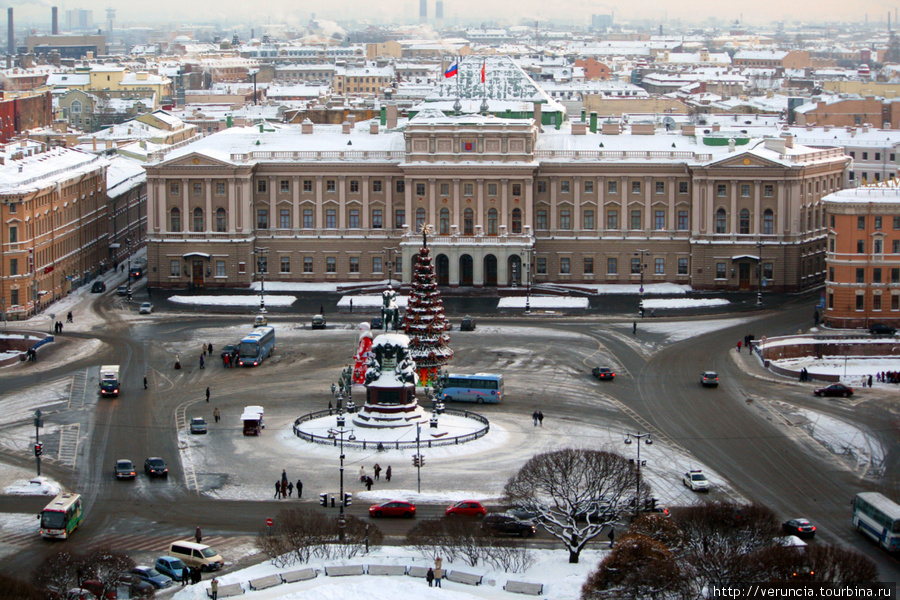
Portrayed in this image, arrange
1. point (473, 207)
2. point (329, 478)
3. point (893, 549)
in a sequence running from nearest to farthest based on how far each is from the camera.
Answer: point (893, 549), point (329, 478), point (473, 207)

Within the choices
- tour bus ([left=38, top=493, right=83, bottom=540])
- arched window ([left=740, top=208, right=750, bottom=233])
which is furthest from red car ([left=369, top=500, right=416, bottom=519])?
arched window ([left=740, top=208, right=750, bottom=233])

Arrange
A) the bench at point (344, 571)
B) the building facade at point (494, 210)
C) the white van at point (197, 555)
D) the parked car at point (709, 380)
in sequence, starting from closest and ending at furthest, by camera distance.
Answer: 1. the bench at point (344, 571)
2. the white van at point (197, 555)
3. the parked car at point (709, 380)
4. the building facade at point (494, 210)

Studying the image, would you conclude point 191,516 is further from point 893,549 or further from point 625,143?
point 625,143

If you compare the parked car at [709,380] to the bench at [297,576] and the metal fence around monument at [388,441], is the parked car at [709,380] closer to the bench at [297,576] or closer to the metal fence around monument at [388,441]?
the metal fence around monument at [388,441]

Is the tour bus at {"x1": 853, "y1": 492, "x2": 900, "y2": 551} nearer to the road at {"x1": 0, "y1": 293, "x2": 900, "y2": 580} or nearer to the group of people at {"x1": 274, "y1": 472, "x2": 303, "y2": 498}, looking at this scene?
the road at {"x1": 0, "y1": 293, "x2": 900, "y2": 580}

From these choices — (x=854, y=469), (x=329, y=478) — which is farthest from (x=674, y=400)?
(x=329, y=478)

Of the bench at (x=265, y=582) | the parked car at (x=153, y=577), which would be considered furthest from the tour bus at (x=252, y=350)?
the bench at (x=265, y=582)
